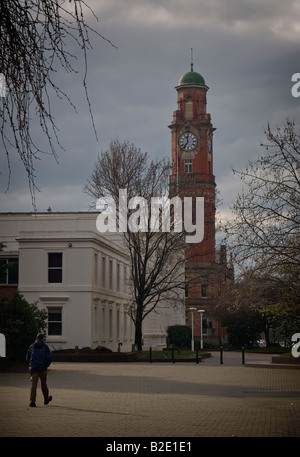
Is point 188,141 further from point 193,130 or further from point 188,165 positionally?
point 188,165

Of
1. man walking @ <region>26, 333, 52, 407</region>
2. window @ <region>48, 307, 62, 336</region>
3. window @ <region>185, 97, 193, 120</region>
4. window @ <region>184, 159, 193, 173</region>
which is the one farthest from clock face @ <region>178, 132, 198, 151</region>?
man walking @ <region>26, 333, 52, 407</region>

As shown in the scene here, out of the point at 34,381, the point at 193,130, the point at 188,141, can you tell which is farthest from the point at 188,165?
the point at 34,381

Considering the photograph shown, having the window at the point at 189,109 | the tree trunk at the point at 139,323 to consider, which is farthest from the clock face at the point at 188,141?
the tree trunk at the point at 139,323

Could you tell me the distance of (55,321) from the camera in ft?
160

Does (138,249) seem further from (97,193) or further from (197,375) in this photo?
(197,375)

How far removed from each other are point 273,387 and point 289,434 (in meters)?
12.1

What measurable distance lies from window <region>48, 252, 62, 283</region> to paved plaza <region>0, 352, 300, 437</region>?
17948 mm

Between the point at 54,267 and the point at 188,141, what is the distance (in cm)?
6220

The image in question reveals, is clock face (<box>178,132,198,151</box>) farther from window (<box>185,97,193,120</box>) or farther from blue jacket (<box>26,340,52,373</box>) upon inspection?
blue jacket (<box>26,340,52,373</box>)

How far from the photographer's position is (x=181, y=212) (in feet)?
170

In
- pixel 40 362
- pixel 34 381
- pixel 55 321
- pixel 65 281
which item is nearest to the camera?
pixel 34 381

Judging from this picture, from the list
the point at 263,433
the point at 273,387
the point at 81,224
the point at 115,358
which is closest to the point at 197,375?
the point at 273,387

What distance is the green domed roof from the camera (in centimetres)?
10969

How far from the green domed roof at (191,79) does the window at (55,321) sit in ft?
216
